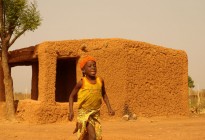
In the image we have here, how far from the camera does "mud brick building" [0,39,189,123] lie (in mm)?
11781

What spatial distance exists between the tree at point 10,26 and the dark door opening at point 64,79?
2700 millimetres

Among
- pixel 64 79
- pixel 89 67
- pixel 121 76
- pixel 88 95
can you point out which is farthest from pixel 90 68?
pixel 64 79

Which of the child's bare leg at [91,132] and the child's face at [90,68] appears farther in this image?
the child's face at [90,68]

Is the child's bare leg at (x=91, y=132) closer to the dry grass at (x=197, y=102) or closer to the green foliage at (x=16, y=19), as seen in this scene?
the green foliage at (x=16, y=19)

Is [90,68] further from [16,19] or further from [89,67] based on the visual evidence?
[16,19]

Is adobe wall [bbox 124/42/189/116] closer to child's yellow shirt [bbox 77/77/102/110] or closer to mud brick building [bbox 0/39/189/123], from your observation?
mud brick building [bbox 0/39/189/123]

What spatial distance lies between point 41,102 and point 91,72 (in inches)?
264

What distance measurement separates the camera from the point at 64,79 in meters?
15.5

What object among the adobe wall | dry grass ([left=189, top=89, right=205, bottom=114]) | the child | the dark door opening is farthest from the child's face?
dry grass ([left=189, top=89, right=205, bottom=114])

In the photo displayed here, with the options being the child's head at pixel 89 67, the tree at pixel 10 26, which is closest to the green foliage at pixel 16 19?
the tree at pixel 10 26

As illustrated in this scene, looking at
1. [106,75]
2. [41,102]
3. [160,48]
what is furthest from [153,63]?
[41,102]

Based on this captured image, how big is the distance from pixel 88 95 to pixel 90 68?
39cm

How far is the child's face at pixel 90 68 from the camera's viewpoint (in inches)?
204

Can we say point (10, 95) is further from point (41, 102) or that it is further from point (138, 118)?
point (138, 118)
